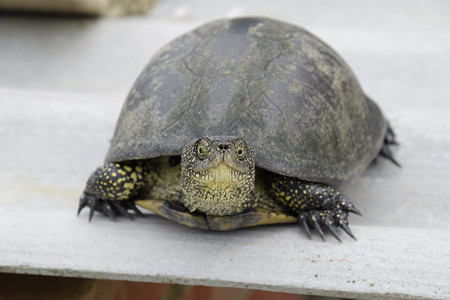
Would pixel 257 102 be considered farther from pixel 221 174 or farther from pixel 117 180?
pixel 117 180

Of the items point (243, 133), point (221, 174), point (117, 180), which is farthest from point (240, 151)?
point (117, 180)

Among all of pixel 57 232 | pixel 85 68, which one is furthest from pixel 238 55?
pixel 85 68

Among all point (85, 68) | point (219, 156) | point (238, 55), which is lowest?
point (85, 68)

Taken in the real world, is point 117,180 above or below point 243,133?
below

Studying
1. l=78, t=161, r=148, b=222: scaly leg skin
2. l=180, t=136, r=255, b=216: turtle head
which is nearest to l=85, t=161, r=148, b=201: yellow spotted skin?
l=78, t=161, r=148, b=222: scaly leg skin

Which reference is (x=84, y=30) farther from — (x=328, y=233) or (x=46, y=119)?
(x=328, y=233)

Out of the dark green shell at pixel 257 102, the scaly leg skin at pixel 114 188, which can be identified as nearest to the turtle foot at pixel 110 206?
the scaly leg skin at pixel 114 188
